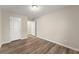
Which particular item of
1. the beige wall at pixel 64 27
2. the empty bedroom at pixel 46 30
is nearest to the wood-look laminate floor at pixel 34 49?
the empty bedroom at pixel 46 30

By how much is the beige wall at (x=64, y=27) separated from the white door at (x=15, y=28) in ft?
5.37

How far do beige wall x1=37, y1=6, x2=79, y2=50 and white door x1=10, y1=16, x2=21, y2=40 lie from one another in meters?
1.64

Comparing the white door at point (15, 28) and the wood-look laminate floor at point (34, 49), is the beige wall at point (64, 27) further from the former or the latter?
the white door at point (15, 28)

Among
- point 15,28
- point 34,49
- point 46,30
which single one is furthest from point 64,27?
point 15,28

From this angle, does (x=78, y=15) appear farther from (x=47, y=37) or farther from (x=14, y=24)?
(x=14, y=24)

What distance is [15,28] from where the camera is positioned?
5195 millimetres

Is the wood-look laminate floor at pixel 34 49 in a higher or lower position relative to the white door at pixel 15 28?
lower

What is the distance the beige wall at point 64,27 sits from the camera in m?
3.38

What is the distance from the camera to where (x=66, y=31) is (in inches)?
152

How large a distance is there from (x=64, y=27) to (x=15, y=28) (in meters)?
2.71

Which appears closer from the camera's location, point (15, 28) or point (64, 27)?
point (64, 27)

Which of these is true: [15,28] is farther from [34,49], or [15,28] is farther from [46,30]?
[34,49]

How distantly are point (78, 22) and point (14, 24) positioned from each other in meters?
3.32
